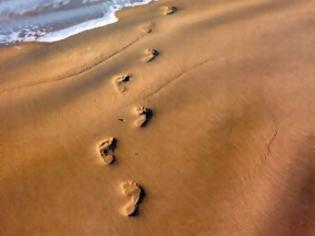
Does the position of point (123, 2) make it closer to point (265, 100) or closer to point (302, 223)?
point (265, 100)

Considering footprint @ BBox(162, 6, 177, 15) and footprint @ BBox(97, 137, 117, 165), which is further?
footprint @ BBox(162, 6, 177, 15)

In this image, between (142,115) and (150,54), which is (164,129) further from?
(150,54)

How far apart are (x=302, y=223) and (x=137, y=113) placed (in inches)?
94.4

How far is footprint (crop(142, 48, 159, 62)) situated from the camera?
7058 millimetres

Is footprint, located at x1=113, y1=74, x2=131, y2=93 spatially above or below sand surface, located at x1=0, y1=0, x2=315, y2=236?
above

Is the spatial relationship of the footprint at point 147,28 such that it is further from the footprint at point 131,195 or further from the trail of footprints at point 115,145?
the footprint at point 131,195

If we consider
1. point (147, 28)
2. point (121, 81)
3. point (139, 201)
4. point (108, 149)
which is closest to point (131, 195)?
point (139, 201)

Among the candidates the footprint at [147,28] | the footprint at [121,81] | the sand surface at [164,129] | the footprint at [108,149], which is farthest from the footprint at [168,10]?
the footprint at [108,149]

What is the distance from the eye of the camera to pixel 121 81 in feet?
21.7

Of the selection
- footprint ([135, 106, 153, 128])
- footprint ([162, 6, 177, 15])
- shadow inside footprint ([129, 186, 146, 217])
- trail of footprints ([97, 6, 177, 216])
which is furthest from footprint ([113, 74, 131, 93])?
footprint ([162, 6, 177, 15])

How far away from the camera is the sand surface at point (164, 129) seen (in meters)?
5.08

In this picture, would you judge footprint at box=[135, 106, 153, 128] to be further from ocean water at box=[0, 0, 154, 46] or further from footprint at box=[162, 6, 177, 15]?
footprint at box=[162, 6, 177, 15]

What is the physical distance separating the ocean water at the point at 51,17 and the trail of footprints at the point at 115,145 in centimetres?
151

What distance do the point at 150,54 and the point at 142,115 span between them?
4.49 feet
